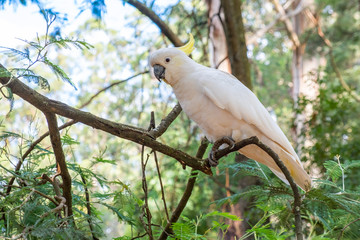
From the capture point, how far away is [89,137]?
7.05m

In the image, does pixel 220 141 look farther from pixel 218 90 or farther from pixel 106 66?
pixel 106 66

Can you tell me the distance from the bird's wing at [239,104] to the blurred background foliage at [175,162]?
18 cm

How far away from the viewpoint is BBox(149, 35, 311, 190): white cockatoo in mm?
1762

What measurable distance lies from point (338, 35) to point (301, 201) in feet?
21.0

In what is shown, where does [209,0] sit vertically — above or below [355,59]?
below

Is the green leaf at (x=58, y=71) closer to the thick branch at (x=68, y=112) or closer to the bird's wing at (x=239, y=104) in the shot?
the thick branch at (x=68, y=112)

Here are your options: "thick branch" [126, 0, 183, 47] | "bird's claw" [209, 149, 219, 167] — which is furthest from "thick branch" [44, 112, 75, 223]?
"thick branch" [126, 0, 183, 47]

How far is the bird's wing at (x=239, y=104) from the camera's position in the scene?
1.75 m

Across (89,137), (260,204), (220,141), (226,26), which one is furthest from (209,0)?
(89,137)

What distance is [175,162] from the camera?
11.3 ft

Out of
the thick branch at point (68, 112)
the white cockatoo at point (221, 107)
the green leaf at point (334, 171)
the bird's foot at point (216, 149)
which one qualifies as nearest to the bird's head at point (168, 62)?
the white cockatoo at point (221, 107)

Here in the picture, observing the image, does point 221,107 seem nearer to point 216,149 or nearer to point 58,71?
point 216,149

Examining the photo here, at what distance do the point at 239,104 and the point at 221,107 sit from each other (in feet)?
0.33

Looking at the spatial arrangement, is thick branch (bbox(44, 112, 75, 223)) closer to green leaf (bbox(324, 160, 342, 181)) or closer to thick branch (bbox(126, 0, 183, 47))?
green leaf (bbox(324, 160, 342, 181))
